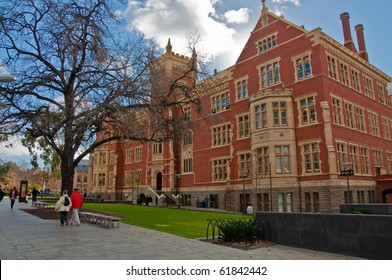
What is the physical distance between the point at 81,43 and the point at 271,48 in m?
20.7

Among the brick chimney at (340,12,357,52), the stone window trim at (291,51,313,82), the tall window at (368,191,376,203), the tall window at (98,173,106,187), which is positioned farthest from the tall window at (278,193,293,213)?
the tall window at (98,173,106,187)

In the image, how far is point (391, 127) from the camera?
121 ft

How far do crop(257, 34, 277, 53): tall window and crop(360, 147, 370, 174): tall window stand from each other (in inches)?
518

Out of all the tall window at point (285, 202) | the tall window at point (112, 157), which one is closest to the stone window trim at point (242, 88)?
the tall window at point (285, 202)

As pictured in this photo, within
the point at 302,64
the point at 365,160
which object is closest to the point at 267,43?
the point at 302,64

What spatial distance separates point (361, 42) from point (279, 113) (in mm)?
19237

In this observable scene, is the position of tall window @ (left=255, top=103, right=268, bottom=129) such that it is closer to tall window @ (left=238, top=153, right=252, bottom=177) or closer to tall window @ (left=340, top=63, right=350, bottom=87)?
tall window @ (left=238, top=153, right=252, bottom=177)

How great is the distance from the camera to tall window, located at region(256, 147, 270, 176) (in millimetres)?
27375

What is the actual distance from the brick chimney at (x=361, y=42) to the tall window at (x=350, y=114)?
12.0 meters

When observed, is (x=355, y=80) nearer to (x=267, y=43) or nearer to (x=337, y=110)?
(x=337, y=110)

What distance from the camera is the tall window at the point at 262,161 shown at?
2738cm

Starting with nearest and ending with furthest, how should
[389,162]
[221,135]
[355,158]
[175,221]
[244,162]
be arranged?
[175,221] < [355,158] < [244,162] < [389,162] < [221,135]

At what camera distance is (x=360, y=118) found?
30750 millimetres

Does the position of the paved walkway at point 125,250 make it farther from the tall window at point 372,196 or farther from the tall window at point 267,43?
the tall window at point 267,43
